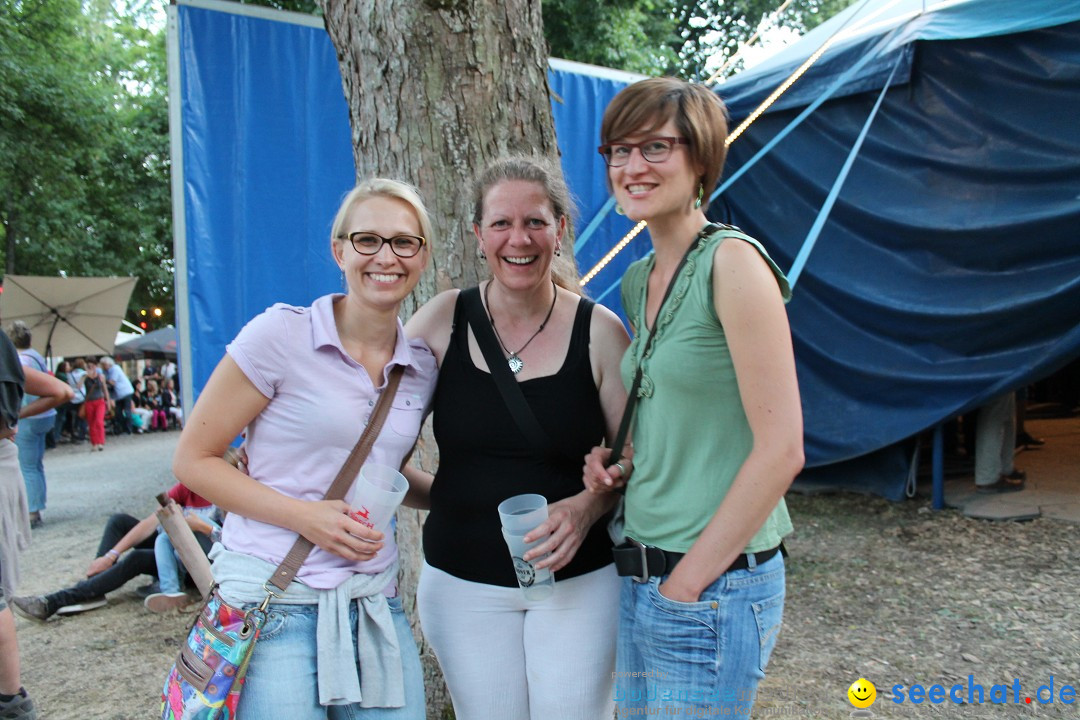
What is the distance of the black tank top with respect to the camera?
71.9 inches

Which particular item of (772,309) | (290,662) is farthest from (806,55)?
(290,662)

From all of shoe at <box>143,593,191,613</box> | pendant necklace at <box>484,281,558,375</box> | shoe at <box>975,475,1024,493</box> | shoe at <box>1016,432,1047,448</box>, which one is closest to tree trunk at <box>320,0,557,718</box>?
pendant necklace at <box>484,281,558,375</box>

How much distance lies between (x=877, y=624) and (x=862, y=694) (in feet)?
2.90

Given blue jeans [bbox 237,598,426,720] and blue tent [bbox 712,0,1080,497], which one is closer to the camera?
blue jeans [bbox 237,598,426,720]

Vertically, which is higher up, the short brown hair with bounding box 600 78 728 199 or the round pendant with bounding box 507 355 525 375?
the short brown hair with bounding box 600 78 728 199

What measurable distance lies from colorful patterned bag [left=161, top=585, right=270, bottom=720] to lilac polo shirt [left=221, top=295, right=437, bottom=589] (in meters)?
0.12

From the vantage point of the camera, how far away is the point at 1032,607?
13.6ft

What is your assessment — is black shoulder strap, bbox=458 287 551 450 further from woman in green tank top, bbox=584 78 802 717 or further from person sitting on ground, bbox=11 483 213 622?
person sitting on ground, bbox=11 483 213 622

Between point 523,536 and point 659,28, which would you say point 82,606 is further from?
Answer: point 659,28

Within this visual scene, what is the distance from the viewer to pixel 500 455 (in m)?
1.84

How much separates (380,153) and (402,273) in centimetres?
112

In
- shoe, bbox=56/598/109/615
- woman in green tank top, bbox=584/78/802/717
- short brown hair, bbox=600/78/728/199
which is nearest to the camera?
woman in green tank top, bbox=584/78/802/717

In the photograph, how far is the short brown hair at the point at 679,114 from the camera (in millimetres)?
1557

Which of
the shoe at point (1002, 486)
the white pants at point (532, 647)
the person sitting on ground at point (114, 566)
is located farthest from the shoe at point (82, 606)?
the shoe at point (1002, 486)
